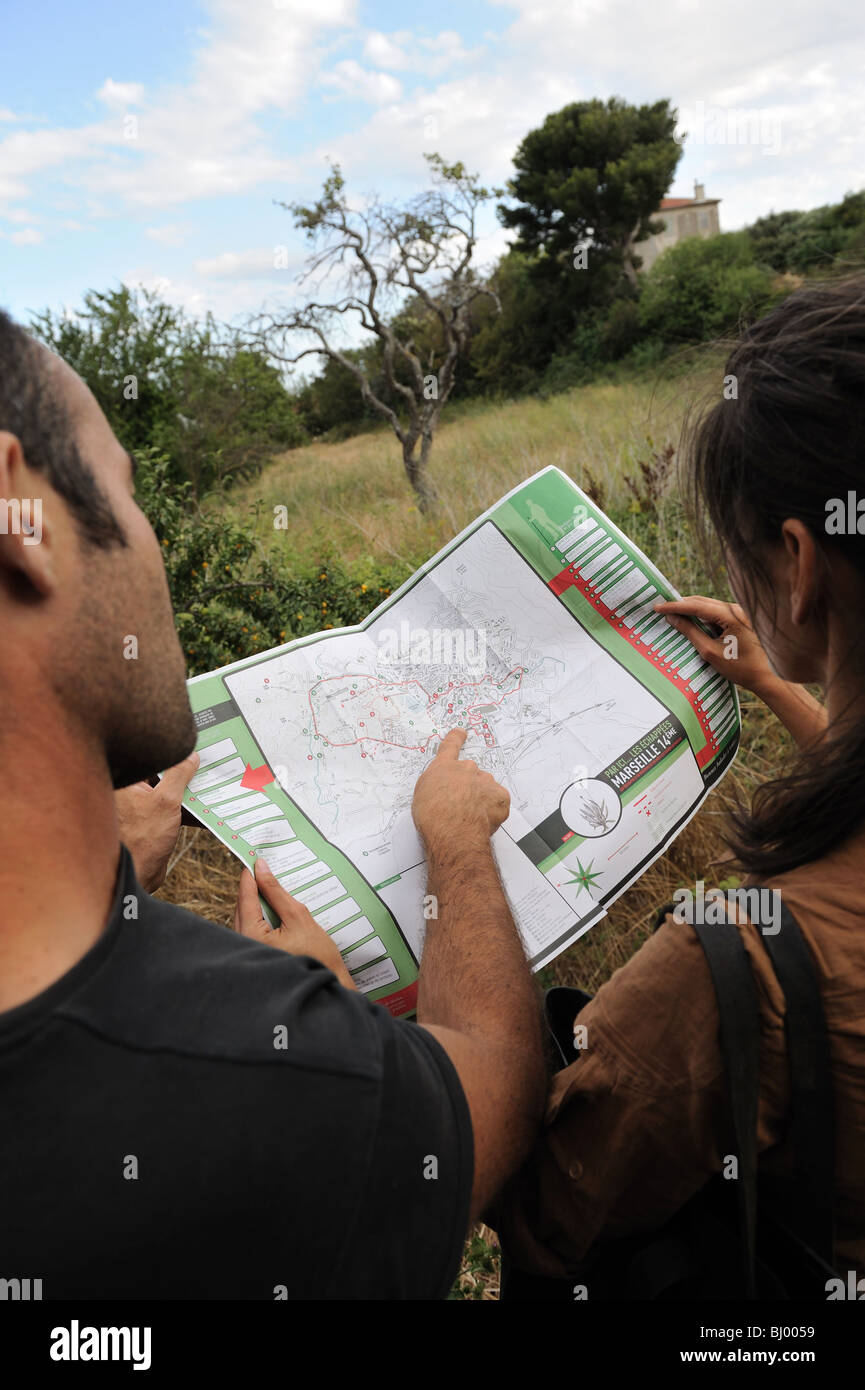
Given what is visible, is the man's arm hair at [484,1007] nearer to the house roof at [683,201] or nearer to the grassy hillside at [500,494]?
the grassy hillside at [500,494]

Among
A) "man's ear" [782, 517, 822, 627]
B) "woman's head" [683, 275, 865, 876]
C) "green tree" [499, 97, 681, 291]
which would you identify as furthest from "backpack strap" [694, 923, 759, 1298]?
"green tree" [499, 97, 681, 291]

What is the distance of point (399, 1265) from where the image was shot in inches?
33.1

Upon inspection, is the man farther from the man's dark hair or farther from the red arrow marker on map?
the red arrow marker on map

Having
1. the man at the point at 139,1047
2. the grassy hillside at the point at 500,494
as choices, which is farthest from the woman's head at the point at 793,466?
the man at the point at 139,1047

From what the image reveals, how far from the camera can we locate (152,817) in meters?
1.45

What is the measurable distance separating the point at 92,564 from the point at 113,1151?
22.7 inches

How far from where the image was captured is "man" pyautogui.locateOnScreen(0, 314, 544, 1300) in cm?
73

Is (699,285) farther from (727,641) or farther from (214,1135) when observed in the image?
(214,1135)

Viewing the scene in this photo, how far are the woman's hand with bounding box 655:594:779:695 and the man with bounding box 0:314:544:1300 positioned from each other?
34.0 inches

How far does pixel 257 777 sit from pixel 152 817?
0.63 feet

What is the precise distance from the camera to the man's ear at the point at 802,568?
0.92 meters

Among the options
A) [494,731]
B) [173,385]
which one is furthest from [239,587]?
[173,385]
